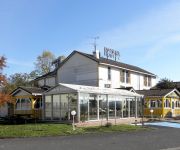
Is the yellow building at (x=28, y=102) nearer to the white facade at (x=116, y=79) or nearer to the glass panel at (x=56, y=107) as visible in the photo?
the glass panel at (x=56, y=107)

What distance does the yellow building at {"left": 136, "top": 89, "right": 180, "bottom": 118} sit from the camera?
5200 cm

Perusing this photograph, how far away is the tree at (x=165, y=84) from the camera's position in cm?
6906

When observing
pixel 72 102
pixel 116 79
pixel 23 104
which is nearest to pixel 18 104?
pixel 23 104

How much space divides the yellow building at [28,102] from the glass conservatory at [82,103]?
4.93 m

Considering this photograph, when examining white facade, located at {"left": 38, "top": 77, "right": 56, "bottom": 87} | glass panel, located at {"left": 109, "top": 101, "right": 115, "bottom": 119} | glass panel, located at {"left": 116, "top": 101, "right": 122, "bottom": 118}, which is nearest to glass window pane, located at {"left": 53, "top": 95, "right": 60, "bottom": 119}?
glass panel, located at {"left": 109, "top": 101, "right": 115, "bottom": 119}

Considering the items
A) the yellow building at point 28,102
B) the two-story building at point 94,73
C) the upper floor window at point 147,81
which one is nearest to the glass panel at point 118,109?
the yellow building at point 28,102

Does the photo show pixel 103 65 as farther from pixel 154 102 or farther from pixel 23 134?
pixel 23 134

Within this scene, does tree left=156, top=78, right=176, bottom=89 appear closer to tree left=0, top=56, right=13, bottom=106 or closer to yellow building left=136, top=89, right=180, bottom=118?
yellow building left=136, top=89, right=180, bottom=118

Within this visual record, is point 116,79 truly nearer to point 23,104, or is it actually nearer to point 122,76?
point 122,76

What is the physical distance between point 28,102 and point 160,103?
18032mm

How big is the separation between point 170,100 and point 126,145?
3603cm

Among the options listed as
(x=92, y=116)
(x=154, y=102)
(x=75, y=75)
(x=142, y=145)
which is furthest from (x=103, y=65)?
(x=142, y=145)

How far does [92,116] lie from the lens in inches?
1462

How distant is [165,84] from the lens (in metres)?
69.6
